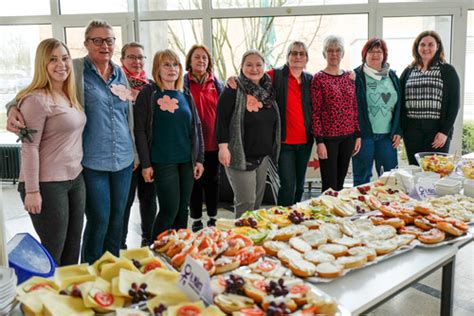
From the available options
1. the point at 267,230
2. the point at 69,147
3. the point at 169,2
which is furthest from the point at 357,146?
the point at 169,2

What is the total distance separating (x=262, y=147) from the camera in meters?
2.93

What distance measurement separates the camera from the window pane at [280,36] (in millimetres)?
5023

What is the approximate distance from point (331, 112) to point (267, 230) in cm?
156

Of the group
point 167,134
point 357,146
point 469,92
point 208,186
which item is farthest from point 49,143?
point 469,92

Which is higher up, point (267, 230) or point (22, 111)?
point (22, 111)

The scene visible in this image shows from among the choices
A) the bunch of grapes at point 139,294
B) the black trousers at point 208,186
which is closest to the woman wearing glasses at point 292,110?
the black trousers at point 208,186

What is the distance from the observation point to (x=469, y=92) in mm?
4867

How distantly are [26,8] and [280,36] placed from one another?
2.99 m

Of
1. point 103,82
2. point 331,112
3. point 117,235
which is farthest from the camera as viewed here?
point 331,112

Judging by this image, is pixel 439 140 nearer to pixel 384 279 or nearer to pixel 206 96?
pixel 206 96

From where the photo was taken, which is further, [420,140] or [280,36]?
[280,36]

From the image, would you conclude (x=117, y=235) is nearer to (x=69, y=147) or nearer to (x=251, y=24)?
(x=69, y=147)

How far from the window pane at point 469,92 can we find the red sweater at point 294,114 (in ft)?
8.66

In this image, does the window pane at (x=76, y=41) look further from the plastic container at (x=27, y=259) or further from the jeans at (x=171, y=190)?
the plastic container at (x=27, y=259)
